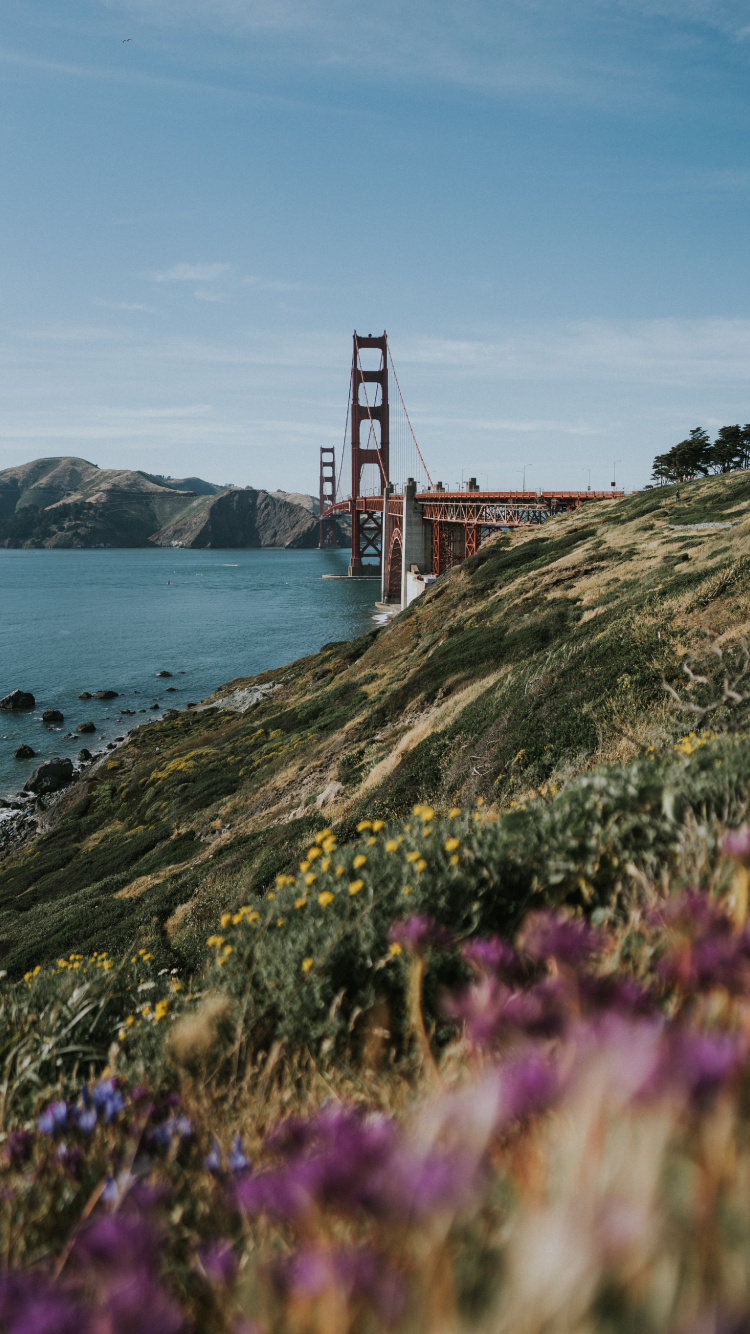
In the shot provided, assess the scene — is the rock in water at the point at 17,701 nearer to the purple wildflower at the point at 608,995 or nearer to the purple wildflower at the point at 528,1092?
the purple wildflower at the point at 608,995

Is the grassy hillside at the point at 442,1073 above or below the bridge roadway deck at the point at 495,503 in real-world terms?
below

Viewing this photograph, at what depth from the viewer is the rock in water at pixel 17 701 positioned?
46.2 m

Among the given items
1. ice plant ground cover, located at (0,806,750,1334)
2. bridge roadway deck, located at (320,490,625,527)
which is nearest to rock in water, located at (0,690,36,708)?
bridge roadway deck, located at (320,490,625,527)

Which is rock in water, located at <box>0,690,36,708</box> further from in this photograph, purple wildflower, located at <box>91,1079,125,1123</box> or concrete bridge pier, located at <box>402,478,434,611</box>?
purple wildflower, located at <box>91,1079,125,1123</box>

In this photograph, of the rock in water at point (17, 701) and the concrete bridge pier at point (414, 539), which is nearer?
the rock in water at point (17, 701)

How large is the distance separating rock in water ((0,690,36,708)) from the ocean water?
919mm

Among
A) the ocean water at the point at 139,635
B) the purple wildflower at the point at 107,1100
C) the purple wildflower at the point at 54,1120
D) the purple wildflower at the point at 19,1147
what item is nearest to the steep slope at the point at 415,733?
the purple wildflower at the point at 107,1100

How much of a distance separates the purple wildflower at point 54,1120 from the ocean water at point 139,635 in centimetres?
3327

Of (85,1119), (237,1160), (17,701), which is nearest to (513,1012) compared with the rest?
(237,1160)

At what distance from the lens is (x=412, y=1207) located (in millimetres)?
1053

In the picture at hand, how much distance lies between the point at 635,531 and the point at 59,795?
85.2 feet

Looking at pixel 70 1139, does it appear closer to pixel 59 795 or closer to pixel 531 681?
pixel 531 681

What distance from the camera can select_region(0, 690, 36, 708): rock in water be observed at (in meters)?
46.2

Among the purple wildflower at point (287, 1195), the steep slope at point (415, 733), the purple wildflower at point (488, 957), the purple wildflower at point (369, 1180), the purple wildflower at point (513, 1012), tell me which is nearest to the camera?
the purple wildflower at point (369, 1180)
